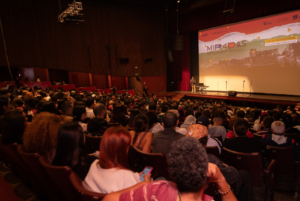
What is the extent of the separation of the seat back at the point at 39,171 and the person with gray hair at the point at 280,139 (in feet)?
8.67

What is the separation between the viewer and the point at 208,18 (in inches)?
478

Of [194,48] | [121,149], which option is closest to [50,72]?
[194,48]

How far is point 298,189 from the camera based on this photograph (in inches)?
96.2

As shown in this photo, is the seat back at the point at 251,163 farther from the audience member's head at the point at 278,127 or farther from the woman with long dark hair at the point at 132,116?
the woman with long dark hair at the point at 132,116

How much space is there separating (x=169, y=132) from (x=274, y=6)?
1003 cm

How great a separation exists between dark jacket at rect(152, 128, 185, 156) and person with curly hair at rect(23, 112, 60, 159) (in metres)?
1.07

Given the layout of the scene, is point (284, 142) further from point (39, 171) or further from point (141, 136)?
point (39, 171)

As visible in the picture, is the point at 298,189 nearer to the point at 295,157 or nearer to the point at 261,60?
the point at 295,157

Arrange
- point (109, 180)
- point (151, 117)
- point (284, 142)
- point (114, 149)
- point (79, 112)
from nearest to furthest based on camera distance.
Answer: point (109, 180) → point (114, 149) → point (284, 142) → point (151, 117) → point (79, 112)

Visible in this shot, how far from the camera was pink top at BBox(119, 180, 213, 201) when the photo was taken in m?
0.90

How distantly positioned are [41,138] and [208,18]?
12463 mm

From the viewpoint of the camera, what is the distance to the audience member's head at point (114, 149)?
1402 mm

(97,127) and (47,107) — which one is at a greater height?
(47,107)

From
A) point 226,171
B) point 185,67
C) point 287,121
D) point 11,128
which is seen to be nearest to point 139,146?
point 226,171
